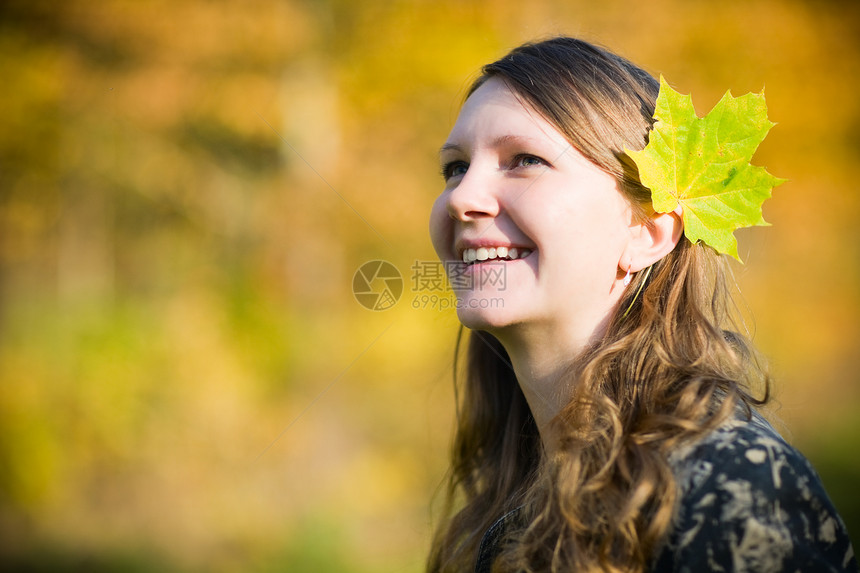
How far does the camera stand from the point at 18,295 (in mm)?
7488

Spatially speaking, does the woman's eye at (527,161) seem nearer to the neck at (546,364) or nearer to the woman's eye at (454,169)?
the woman's eye at (454,169)

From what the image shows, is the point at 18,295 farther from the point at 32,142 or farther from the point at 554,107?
the point at 554,107

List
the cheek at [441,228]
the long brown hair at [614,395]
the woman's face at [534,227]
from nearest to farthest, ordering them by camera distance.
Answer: the long brown hair at [614,395] → the woman's face at [534,227] → the cheek at [441,228]

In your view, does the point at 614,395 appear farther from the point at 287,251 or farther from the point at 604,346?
the point at 287,251

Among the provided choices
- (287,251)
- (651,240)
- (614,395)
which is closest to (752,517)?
(614,395)

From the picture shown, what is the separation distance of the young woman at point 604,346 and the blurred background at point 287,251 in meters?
4.06

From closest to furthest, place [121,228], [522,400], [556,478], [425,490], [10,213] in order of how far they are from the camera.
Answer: [556,478] < [522,400] < [425,490] < [10,213] < [121,228]

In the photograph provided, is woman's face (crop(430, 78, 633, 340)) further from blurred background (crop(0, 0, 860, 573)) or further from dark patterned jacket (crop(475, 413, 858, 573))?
blurred background (crop(0, 0, 860, 573))

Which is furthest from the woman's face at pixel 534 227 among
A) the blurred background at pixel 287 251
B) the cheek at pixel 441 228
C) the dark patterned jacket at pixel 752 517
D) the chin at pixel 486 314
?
the blurred background at pixel 287 251

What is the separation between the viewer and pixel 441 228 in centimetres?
220

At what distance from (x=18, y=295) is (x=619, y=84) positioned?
7.37 metres

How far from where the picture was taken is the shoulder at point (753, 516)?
1391 mm

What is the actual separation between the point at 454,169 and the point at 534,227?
498 mm

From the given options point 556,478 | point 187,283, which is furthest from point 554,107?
point 187,283
